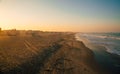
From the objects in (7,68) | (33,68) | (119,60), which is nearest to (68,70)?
(33,68)

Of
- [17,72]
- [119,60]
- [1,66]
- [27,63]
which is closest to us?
[17,72]

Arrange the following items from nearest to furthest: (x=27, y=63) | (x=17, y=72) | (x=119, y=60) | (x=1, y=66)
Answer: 1. (x=17, y=72)
2. (x=1, y=66)
3. (x=27, y=63)
4. (x=119, y=60)

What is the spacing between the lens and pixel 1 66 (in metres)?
19.5

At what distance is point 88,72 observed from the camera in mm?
19922

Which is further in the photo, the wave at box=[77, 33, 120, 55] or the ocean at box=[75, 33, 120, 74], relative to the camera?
the wave at box=[77, 33, 120, 55]

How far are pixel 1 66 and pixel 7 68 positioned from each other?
1.13 metres

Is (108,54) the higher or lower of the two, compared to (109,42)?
lower

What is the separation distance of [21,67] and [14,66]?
2.92 ft

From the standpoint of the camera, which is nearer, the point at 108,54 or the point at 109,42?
the point at 108,54

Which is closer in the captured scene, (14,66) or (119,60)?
(14,66)

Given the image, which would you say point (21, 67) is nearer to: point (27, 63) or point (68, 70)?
point (27, 63)

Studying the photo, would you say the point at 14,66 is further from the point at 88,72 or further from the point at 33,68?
the point at 88,72

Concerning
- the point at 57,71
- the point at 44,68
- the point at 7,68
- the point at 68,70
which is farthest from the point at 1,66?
the point at 68,70

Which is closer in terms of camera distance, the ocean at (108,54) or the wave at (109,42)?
the ocean at (108,54)
